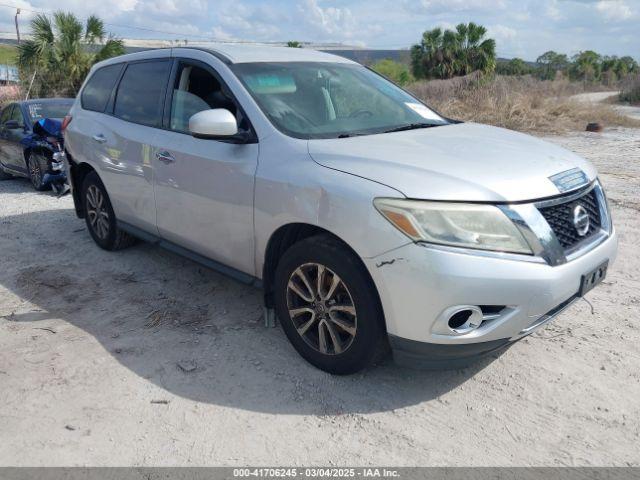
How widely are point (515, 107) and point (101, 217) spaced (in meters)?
14.0

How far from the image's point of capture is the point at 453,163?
9.56 ft

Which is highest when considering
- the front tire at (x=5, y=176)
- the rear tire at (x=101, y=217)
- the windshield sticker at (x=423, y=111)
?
the windshield sticker at (x=423, y=111)

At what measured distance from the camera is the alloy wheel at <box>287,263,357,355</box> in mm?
3037

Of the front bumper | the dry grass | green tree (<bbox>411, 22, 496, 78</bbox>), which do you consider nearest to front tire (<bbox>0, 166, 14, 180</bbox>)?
the front bumper

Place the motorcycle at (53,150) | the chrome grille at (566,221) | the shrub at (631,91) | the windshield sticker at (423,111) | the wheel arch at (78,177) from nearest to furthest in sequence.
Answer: the chrome grille at (566,221) → the windshield sticker at (423,111) → the wheel arch at (78,177) → the motorcycle at (53,150) → the shrub at (631,91)

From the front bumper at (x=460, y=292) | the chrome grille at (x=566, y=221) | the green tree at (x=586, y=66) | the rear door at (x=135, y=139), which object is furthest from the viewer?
the green tree at (x=586, y=66)

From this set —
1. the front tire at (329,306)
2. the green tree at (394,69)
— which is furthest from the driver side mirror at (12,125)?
the green tree at (394,69)

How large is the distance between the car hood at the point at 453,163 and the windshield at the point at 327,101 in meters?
0.25

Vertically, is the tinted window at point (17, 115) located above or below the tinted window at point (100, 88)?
below

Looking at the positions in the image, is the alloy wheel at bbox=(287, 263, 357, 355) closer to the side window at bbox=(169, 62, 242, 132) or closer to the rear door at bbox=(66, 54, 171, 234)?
the side window at bbox=(169, 62, 242, 132)

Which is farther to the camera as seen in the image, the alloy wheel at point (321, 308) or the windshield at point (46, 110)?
the windshield at point (46, 110)

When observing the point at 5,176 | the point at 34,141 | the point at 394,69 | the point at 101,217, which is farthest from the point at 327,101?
the point at 394,69

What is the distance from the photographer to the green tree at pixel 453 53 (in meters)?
30.4

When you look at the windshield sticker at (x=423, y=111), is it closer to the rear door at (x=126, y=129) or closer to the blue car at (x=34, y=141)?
the rear door at (x=126, y=129)
